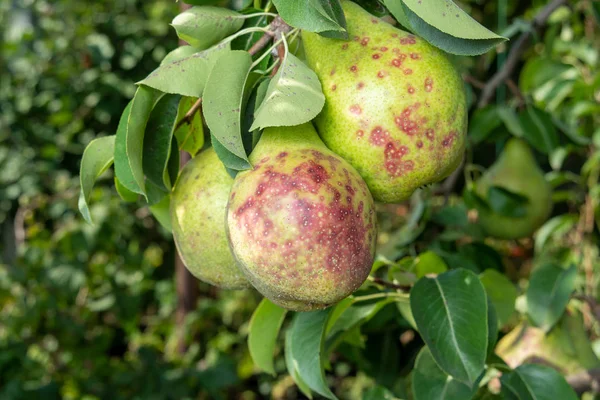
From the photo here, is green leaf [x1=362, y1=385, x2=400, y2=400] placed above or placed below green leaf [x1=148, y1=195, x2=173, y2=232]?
below

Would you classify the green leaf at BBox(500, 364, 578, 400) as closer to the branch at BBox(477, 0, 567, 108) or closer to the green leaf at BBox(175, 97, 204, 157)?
the green leaf at BBox(175, 97, 204, 157)

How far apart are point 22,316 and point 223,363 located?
61 centimetres

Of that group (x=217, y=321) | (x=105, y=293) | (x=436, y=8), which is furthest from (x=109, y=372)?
(x=436, y=8)

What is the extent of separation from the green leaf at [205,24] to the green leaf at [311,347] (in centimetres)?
35

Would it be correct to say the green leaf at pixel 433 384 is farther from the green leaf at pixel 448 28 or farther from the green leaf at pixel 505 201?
the green leaf at pixel 505 201

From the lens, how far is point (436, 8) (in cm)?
60

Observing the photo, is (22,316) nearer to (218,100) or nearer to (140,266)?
(140,266)

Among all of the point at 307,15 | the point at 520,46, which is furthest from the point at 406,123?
the point at 520,46

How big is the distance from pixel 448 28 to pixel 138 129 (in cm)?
31

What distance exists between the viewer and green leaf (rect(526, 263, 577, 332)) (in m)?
1.10

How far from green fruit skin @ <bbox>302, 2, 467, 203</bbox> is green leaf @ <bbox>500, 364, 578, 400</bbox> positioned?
36 cm

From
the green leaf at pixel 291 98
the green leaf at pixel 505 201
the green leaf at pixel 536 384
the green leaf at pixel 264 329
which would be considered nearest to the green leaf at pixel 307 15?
the green leaf at pixel 291 98

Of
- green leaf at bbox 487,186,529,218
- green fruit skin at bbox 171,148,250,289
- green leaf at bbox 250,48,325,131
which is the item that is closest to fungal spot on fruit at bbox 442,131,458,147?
green leaf at bbox 250,48,325,131

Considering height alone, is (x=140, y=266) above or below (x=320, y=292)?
below
